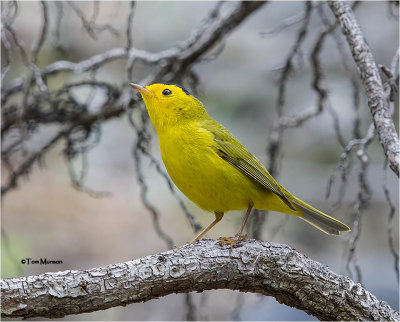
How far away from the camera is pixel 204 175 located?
3.97 meters

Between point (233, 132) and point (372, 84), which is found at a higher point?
point (372, 84)

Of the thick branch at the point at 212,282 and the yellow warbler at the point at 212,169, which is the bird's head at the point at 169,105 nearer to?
the yellow warbler at the point at 212,169

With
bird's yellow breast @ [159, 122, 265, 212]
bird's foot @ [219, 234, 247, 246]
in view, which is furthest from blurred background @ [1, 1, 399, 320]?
bird's foot @ [219, 234, 247, 246]

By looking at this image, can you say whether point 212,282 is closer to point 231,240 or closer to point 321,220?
point 231,240

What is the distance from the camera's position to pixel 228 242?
11.3ft

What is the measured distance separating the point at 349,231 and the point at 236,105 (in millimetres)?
3568

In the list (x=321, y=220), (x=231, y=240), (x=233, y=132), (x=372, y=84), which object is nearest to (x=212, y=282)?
(x=231, y=240)

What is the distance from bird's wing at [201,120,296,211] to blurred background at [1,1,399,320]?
8.77 ft

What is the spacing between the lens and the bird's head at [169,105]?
4434mm

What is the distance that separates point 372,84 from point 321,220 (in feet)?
3.69

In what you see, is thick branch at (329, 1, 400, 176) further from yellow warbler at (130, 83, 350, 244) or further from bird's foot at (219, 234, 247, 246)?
bird's foot at (219, 234, 247, 246)

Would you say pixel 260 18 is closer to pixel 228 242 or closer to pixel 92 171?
pixel 92 171

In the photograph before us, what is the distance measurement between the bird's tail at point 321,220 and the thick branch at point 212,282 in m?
0.98

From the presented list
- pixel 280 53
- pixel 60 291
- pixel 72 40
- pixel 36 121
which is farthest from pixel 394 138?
pixel 72 40
